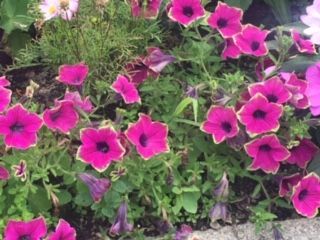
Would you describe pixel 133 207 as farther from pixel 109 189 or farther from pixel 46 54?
pixel 46 54

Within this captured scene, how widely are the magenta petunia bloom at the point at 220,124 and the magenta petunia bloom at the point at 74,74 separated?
1.24ft

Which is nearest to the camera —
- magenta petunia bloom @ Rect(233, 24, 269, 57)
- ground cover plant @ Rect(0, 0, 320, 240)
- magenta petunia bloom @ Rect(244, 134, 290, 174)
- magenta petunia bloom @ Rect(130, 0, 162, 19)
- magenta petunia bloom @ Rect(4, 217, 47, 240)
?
magenta petunia bloom @ Rect(4, 217, 47, 240)

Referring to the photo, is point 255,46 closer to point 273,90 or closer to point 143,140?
point 273,90

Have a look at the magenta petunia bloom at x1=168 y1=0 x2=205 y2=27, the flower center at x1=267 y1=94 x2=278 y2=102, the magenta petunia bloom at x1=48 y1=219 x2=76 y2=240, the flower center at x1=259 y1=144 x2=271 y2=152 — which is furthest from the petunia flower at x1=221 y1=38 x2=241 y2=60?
the magenta petunia bloom at x1=48 y1=219 x2=76 y2=240

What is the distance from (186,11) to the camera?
2.61 metres

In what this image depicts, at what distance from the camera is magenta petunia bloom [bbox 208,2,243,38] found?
2596mm

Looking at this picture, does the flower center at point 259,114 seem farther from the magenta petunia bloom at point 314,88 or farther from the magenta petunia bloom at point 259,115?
the magenta petunia bloom at point 314,88

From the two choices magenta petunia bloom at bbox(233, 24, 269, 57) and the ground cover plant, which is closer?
the ground cover plant

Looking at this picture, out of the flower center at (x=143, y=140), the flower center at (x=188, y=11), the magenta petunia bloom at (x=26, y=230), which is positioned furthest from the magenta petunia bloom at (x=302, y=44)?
the magenta petunia bloom at (x=26, y=230)

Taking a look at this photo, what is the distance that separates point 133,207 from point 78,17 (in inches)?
27.9

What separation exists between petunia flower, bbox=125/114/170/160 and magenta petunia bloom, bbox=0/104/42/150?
0.25 m

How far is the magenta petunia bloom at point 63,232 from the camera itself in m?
2.18

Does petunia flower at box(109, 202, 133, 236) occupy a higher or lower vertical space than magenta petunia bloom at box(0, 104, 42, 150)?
lower

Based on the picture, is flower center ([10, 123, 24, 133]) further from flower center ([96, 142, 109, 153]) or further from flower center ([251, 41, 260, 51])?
flower center ([251, 41, 260, 51])
